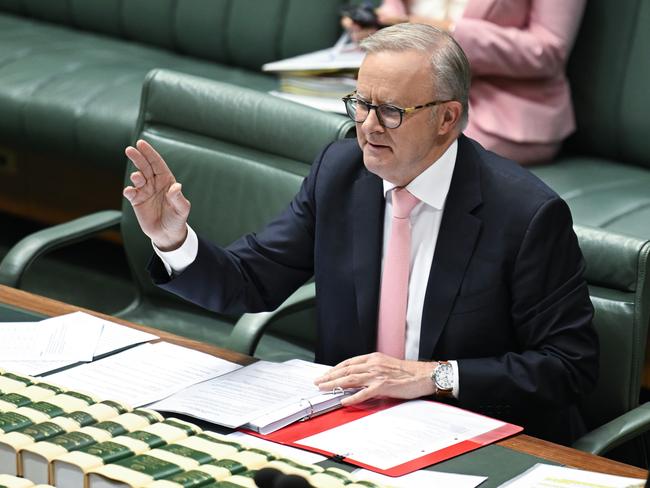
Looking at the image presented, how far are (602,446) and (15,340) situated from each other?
1.05 metres

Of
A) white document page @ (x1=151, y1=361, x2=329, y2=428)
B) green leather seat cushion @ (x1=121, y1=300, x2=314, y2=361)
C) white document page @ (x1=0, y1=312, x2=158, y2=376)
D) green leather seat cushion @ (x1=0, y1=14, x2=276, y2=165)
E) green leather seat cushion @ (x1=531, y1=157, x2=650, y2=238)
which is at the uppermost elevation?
white document page @ (x1=151, y1=361, x2=329, y2=428)

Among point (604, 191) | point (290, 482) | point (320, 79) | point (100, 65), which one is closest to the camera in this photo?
point (290, 482)

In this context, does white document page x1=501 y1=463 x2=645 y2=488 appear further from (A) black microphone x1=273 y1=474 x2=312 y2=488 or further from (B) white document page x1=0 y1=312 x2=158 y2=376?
(B) white document page x1=0 y1=312 x2=158 y2=376

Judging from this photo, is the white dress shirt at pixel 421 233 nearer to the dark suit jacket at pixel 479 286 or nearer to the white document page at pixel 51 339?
the dark suit jacket at pixel 479 286

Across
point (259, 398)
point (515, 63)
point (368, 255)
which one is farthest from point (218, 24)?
point (259, 398)

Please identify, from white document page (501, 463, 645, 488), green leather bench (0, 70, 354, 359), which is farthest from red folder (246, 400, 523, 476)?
green leather bench (0, 70, 354, 359)

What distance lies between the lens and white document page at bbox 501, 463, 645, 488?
189cm

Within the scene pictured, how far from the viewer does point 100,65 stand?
15.6 ft

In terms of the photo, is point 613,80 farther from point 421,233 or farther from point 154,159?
point 154,159

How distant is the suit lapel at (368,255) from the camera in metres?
2.50

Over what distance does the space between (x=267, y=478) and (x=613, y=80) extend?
112 inches

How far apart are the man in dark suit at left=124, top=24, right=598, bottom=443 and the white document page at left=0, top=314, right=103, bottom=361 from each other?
0.17m

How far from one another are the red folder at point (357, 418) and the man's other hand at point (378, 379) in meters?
0.02

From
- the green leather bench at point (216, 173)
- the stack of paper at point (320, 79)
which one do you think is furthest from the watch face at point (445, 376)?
the stack of paper at point (320, 79)
